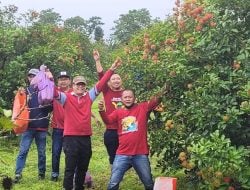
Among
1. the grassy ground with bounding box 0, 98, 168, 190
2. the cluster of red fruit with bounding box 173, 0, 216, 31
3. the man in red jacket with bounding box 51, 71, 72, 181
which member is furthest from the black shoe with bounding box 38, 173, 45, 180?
the cluster of red fruit with bounding box 173, 0, 216, 31

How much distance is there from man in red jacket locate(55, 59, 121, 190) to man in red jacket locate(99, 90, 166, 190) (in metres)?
0.37

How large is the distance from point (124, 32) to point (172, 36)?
143 ft

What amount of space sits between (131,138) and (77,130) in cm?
72

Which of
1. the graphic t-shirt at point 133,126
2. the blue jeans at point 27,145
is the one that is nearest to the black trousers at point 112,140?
the graphic t-shirt at point 133,126

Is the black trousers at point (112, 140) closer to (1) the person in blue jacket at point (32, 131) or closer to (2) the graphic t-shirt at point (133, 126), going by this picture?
(2) the graphic t-shirt at point (133, 126)

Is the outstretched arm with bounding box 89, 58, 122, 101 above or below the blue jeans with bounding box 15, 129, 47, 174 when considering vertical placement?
above

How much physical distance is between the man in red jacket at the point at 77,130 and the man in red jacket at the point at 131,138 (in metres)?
0.37

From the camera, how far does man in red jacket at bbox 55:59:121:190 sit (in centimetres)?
634

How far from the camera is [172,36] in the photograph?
6.47 metres

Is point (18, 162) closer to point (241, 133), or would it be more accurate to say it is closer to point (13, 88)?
point (241, 133)

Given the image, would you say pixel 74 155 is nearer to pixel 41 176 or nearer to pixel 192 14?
pixel 41 176

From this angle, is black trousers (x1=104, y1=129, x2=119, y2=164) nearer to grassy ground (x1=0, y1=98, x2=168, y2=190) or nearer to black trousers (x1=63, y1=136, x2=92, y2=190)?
black trousers (x1=63, y1=136, x2=92, y2=190)

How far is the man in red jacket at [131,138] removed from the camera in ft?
19.9

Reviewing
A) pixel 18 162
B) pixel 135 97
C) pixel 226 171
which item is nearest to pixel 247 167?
pixel 226 171
